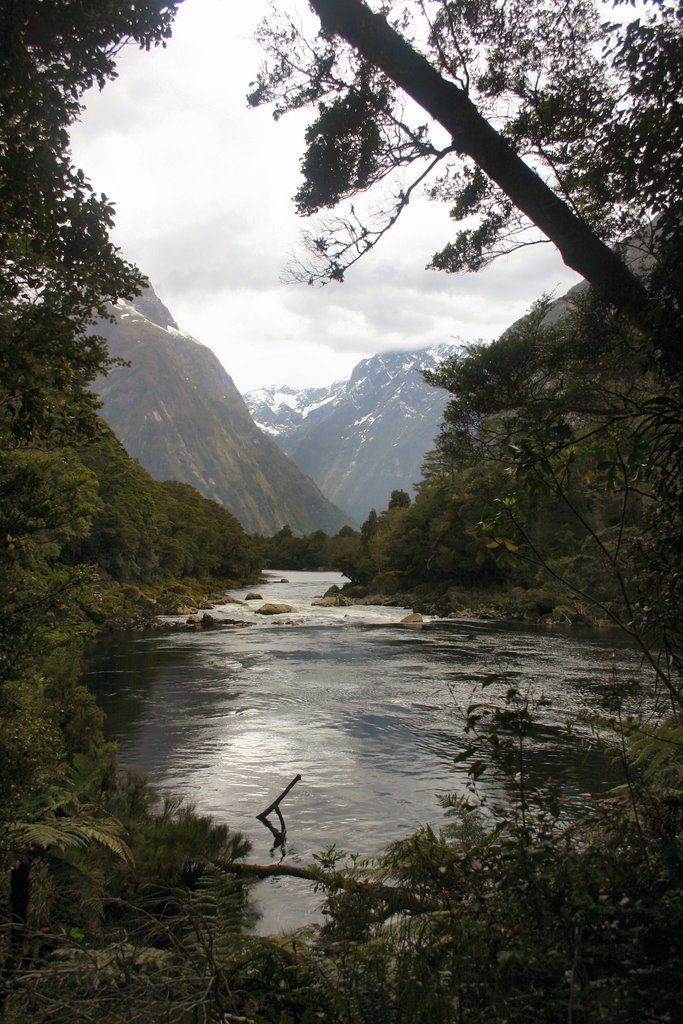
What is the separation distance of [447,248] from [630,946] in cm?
679

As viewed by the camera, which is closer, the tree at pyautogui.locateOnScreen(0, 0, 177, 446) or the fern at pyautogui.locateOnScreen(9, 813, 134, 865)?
the tree at pyautogui.locateOnScreen(0, 0, 177, 446)

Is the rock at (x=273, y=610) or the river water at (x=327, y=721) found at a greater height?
the river water at (x=327, y=721)

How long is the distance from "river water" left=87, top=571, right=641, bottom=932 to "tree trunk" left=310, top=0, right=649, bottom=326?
267cm

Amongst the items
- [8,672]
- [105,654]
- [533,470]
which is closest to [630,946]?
[533,470]

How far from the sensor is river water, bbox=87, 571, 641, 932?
28.9 ft

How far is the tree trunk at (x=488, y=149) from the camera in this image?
439 centimetres

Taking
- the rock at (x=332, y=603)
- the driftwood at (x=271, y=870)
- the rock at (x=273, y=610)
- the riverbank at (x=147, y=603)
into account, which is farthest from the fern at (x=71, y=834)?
the rock at (x=332, y=603)

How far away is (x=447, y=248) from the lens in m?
7.31

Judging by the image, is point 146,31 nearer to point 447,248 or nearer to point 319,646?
point 447,248

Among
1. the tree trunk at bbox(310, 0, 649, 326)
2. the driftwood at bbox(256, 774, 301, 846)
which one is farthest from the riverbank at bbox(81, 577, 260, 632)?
the tree trunk at bbox(310, 0, 649, 326)

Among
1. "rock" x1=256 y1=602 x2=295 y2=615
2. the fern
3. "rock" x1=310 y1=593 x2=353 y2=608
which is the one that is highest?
the fern

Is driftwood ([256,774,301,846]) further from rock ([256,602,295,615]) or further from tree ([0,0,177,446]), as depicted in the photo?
rock ([256,602,295,615])

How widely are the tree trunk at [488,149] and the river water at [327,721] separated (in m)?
2.67

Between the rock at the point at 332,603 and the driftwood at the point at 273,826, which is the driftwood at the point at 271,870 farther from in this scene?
the rock at the point at 332,603
